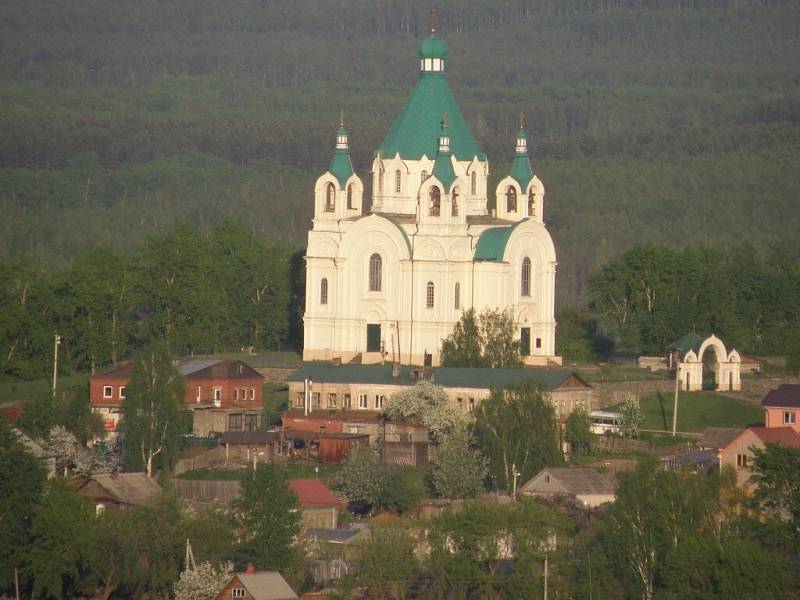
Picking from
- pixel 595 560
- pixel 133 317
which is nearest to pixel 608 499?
pixel 595 560

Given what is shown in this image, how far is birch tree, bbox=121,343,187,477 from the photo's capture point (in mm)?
57156

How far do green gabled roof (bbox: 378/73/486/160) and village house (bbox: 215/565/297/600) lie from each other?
934 inches

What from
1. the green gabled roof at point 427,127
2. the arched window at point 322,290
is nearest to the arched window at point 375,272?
the arched window at point 322,290

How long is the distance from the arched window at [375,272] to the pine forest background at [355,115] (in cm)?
913

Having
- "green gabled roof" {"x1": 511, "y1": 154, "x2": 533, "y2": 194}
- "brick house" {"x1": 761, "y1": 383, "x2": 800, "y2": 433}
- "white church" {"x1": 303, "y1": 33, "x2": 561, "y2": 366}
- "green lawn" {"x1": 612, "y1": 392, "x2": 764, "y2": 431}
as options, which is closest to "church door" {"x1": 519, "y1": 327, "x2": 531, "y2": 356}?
"white church" {"x1": 303, "y1": 33, "x2": 561, "y2": 366}

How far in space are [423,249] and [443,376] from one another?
5.52m

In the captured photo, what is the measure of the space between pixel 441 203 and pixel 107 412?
977cm

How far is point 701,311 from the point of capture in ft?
235

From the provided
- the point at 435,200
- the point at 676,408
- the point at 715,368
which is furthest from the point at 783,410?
the point at 435,200

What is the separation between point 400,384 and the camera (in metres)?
62.2

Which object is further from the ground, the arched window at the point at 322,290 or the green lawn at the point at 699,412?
the arched window at the point at 322,290

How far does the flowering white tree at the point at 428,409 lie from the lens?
193 feet

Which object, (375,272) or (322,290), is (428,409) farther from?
(322,290)

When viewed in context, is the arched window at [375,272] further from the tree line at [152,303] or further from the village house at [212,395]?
the tree line at [152,303]
